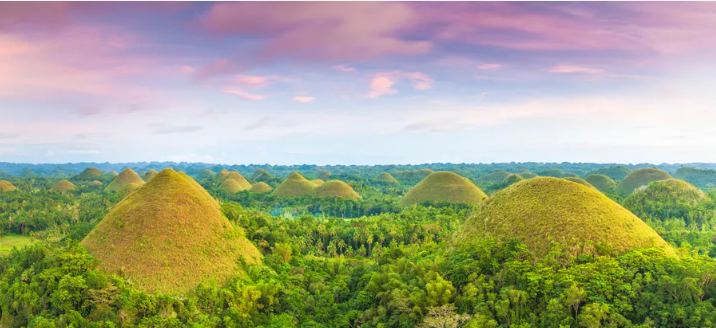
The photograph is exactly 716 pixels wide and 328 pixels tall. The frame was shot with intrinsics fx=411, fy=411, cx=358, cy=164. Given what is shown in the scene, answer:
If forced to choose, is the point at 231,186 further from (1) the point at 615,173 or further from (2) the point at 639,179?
(1) the point at 615,173

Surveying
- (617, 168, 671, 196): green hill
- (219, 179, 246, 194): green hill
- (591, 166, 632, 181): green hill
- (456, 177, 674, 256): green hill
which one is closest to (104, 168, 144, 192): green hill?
(219, 179, 246, 194): green hill

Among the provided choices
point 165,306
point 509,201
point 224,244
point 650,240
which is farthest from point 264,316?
point 650,240

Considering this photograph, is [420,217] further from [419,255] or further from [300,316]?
[300,316]

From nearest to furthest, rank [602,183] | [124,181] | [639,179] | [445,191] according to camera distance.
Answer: [445,191] < [639,179] < [124,181] < [602,183]

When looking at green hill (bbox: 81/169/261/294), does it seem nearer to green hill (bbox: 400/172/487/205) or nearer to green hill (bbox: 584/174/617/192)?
green hill (bbox: 400/172/487/205)

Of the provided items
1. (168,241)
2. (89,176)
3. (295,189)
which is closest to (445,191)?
(295,189)

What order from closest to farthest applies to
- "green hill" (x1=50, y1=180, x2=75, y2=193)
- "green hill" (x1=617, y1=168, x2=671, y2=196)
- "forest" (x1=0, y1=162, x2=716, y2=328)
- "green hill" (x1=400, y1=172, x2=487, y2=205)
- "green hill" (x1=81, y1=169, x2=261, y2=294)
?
"forest" (x1=0, y1=162, x2=716, y2=328), "green hill" (x1=81, y1=169, x2=261, y2=294), "green hill" (x1=400, y1=172, x2=487, y2=205), "green hill" (x1=617, y1=168, x2=671, y2=196), "green hill" (x1=50, y1=180, x2=75, y2=193)
